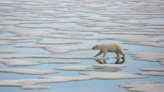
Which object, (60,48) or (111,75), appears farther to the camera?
(60,48)

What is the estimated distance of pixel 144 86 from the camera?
413 cm

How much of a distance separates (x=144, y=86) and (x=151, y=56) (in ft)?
6.10

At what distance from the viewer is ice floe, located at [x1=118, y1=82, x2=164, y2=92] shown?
4008mm

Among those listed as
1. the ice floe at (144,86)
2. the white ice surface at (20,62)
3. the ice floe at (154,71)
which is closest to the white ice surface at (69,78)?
the ice floe at (154,71)

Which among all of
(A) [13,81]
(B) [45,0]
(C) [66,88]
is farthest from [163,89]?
(B) [45,0]

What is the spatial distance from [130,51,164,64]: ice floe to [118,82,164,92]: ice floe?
4.43ft

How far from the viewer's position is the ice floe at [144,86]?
401cm

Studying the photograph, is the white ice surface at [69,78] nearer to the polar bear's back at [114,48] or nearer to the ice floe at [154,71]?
the ice floe at [154,71]

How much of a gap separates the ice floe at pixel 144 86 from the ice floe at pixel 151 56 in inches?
53.1

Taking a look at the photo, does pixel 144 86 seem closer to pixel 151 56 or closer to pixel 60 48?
pixel 151 56

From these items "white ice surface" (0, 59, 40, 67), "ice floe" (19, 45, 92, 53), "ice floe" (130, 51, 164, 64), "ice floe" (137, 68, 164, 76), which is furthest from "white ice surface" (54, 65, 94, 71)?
"ice floe" (19, 45, 92, 53)

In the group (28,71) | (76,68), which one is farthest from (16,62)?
(76,68)

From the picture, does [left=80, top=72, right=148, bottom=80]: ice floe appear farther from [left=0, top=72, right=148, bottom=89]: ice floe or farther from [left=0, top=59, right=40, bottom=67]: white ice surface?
[left=0, top=59, right=40, bottom=67]: white ice surface

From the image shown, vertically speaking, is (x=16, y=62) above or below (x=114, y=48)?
below
